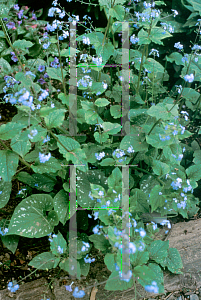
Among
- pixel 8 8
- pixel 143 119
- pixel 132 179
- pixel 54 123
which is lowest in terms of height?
pixel 132 179

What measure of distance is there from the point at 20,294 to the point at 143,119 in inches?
77.1

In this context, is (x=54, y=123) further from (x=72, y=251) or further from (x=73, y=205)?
(x=72, y=251)

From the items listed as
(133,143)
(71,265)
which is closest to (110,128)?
(133,143)

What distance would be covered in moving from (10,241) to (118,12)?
2194 millimetres

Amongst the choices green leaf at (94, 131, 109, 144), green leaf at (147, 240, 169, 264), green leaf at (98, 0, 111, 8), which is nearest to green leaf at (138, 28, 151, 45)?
green leaf at (98, 0, 111, 8)

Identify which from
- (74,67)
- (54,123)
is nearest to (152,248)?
Answer: (54,123)

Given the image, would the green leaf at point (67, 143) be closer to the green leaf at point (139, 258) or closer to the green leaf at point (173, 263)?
the green leaf at point (139, 258)

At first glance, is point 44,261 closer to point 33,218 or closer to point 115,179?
point 33,218

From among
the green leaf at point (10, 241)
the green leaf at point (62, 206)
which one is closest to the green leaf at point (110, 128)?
the green leaf at point (62, 206)

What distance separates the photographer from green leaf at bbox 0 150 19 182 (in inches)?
72.7

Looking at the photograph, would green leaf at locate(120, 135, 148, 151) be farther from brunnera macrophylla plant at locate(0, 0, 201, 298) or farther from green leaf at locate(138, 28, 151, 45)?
green leaf at locate(138, 28, 151, 45)

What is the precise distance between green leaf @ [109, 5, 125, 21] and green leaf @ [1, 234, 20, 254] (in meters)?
2.11

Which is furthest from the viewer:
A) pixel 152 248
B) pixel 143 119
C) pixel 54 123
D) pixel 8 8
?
pixel 8 8

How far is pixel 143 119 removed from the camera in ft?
8.97
